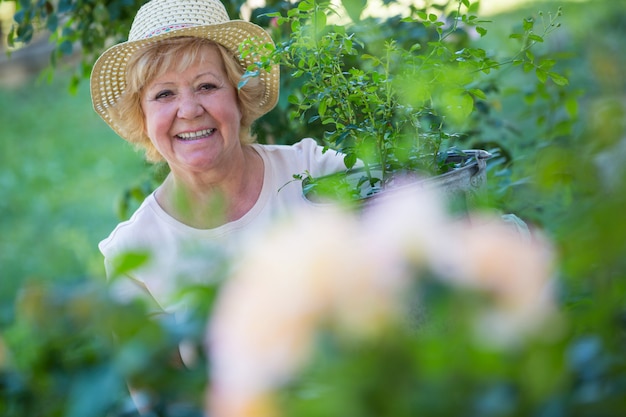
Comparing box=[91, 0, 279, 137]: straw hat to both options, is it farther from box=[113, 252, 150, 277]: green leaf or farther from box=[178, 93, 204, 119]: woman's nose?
box=[113, 252, 150, 277]: green leaf

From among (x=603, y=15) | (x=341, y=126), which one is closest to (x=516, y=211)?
(x=341, y=126)

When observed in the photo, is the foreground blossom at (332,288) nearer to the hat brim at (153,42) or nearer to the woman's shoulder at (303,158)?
the hat brim at (153,42)

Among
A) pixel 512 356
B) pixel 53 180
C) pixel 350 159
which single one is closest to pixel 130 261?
pixel 512 356

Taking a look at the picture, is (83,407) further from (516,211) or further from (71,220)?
(71,220)

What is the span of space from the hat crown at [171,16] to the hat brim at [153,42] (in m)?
0.02

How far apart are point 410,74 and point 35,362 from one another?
115cm

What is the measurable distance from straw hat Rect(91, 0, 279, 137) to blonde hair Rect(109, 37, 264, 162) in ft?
0.10

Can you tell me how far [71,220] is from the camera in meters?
5.68

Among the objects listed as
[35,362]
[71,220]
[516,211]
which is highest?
[35,362]

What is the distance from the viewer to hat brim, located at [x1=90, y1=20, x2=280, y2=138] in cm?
234

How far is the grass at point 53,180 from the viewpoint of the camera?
510 cm

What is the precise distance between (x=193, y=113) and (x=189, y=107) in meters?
0.02

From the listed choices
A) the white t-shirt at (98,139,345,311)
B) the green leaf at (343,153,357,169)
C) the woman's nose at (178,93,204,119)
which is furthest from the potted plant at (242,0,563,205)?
the woman's nose at (178,93,204,119)

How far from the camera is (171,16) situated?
92.9 inches
